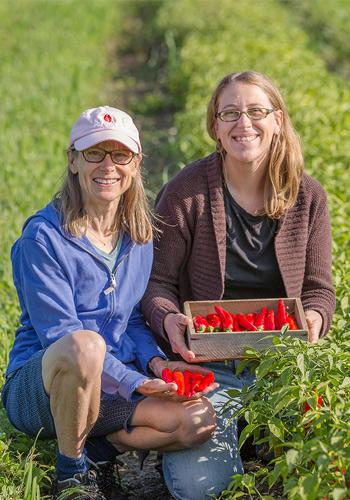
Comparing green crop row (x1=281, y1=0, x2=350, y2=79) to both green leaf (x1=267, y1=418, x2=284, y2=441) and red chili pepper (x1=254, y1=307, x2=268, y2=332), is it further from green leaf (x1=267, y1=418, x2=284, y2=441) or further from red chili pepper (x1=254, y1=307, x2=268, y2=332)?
green leaf (x1=267, y1=418, x2=284, y2=441)

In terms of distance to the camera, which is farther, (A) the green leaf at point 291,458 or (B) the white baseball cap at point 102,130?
(B) the white baseball cap at point 102,130

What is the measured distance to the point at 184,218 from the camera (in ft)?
10.3

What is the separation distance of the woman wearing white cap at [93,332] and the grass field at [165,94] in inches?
7.8

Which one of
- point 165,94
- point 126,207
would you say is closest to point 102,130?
point 126,207

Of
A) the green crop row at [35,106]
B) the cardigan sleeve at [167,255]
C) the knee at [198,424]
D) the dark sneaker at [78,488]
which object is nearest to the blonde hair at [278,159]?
the cardigan sleeve at [167,255]

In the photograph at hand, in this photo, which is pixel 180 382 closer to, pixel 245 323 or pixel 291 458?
pixel 245 323

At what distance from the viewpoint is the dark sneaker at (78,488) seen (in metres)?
2.50

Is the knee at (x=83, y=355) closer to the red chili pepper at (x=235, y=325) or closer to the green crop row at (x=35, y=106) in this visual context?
the green crop row at (x=35, y=106)

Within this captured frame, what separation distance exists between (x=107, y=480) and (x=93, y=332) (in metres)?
0.69

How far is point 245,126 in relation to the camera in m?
3.04

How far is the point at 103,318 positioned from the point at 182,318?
31 centimetres

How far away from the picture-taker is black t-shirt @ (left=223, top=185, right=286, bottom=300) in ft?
10.4

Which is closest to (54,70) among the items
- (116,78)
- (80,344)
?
(116,78)

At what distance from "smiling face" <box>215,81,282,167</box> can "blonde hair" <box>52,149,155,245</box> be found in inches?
16.8
